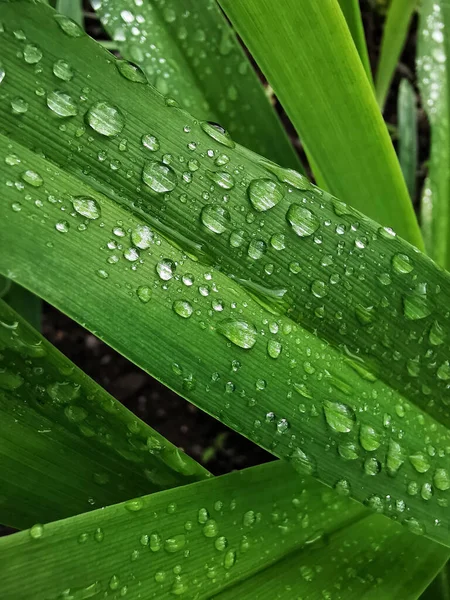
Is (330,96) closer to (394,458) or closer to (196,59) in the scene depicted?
(196,59)

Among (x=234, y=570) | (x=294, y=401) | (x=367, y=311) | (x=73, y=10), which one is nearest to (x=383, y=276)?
(x=367, y=311)

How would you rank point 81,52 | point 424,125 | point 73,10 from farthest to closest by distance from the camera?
point 424,125 → point 73,10 → point 81,52

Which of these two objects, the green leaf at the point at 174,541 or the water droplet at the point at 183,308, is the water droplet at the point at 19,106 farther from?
the green leaf at the point at 174,541

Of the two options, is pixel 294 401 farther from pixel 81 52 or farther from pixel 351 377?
pixel 81 52

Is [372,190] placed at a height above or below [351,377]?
above

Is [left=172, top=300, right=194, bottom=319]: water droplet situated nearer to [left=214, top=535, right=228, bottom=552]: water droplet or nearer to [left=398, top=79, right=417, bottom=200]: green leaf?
[left=214, top=535, right=228, bottom=552]: water droplet

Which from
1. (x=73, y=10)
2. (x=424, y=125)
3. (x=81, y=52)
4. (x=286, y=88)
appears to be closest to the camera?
(x=81, y=52)
